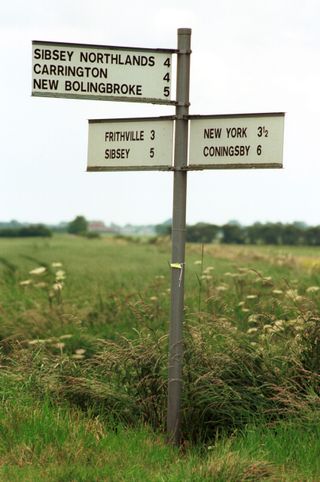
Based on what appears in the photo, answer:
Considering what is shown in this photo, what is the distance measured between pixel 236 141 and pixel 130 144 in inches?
32.9

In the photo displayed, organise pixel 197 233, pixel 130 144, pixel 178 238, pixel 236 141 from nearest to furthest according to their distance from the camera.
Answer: pixel 236 141 < pixel 178 238 < pixel 130 144 < pixel 197 233

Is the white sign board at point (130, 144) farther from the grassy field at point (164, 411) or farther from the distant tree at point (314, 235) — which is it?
the distant tree at point (314, 235)

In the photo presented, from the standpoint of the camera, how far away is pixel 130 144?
726cm

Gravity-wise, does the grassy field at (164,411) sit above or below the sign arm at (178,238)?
below

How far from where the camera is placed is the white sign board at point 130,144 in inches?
281

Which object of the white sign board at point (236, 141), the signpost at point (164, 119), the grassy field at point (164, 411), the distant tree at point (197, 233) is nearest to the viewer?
the grassy field at point (164, 411)

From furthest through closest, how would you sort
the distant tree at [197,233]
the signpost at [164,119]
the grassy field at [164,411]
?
the distant tree at [197,233] → the signpost at [164,119] → the grassy field at [164,411]

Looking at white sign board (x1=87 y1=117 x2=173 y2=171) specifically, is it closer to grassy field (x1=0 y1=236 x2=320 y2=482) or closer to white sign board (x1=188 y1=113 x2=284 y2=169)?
white sign board (x1=188 y1=113 x2=284 y2=169)

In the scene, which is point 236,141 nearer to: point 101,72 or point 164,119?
point 164,119

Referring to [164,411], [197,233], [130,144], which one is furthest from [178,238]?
[197,233]

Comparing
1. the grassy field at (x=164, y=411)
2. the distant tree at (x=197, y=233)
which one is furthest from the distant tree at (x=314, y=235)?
the grassy field at (x=164, y=411)

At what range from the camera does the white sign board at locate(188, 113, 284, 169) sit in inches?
274

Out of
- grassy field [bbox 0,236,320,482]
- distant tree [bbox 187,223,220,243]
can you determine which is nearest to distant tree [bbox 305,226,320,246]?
distant tree [bbox 187,223,220,243]

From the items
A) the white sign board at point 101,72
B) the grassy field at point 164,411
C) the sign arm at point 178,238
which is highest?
the white sign board at point 101,72
